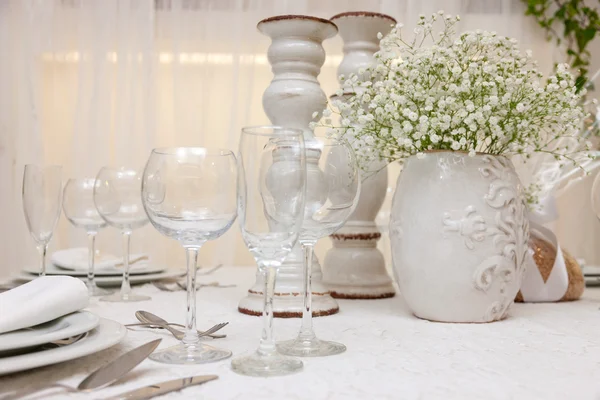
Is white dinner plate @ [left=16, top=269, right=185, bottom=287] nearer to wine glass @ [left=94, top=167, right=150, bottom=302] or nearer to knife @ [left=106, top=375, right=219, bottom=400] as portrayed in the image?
wine glass @ [left=94, top=167, right=150, bottom=302]

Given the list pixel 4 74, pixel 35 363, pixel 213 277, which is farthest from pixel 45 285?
pixel 4 74

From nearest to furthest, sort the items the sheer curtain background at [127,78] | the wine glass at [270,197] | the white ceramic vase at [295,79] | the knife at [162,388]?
the knife at [162,388]
the wine glass at [270,197]
the white ceramic vase at [295,79]
the sheer curtain background at [127,78]

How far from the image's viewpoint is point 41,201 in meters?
1.00

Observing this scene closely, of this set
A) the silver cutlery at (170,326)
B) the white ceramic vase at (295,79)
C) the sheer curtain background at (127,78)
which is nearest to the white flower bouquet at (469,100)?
the white ceramic vase at (295,79)

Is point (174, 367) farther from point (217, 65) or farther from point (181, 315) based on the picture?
point (217, 65)

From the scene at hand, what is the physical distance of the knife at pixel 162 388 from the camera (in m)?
0.45

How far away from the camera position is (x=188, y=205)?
60 centimetres

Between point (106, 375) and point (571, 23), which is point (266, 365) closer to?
point (106, 375)

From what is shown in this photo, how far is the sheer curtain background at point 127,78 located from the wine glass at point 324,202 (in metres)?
2.15

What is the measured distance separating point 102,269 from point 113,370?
29.8 inches

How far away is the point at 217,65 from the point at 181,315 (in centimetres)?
224

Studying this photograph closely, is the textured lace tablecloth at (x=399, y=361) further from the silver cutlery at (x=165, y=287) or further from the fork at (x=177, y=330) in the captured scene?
the silver cutlery at (x=165, y=287)

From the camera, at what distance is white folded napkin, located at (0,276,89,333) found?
54cm

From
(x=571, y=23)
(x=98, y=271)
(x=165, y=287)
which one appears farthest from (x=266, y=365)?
(x=571, y=23)
